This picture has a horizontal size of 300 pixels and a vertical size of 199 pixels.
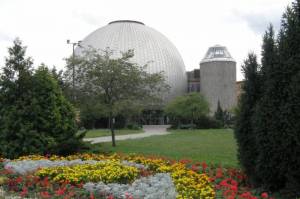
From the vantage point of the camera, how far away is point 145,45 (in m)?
81.8

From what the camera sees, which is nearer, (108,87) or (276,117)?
(276,117)

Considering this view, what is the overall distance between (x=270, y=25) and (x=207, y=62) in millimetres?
72888

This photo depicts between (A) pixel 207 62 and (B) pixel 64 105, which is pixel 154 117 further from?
(B) pixel 64 105

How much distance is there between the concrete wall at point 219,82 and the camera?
80875 millimetres

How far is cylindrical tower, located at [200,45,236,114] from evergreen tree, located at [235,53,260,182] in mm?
71895

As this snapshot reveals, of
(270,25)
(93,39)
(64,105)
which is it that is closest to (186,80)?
(93,39)

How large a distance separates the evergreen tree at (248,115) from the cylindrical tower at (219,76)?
236ft

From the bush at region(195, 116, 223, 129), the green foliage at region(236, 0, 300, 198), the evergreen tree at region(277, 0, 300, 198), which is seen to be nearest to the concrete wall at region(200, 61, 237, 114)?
the bush at region(195, 116, 223, 129)

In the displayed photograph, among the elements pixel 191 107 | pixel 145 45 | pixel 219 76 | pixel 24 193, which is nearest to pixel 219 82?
pixel 219 76

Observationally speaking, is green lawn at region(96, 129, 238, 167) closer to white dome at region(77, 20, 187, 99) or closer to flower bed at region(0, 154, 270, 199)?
flower bed at region(0, 154, 270, 199)

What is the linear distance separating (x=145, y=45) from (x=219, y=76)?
14.9m

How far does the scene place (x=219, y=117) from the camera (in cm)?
6506

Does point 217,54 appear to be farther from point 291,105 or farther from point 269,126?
point 291,105

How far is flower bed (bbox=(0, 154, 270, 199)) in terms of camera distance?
7.50 metres
